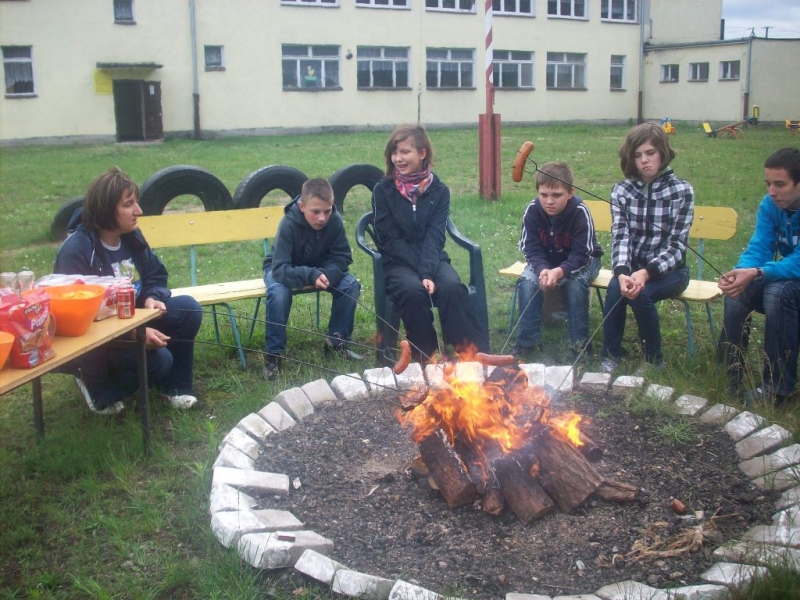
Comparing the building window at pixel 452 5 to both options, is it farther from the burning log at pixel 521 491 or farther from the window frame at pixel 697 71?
the burning log at pixel 521 491

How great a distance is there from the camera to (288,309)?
5125 millimetres

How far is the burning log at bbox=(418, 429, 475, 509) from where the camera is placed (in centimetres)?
318

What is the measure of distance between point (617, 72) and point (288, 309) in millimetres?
32018

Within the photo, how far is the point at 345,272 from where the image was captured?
5.46 m

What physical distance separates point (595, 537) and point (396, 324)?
251 cm

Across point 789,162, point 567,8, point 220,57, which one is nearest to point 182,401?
point 789,162

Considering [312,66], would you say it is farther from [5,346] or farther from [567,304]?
[5,346]

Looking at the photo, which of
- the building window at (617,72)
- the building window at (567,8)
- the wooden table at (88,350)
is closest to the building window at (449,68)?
the building window at (567,8)

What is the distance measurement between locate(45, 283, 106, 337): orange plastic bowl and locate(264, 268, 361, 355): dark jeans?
1.53 metres

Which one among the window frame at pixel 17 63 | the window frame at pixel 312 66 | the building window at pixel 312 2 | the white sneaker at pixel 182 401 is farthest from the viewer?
the window frame at pixel 312 66

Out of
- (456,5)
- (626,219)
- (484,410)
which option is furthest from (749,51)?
(484,410)

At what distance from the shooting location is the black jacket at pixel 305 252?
16.8ft

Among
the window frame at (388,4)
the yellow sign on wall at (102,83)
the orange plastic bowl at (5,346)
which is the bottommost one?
the orange plastic bowl at (5,346)

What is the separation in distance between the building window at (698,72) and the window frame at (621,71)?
2618 mm
